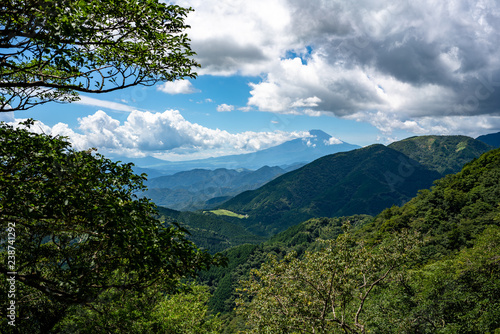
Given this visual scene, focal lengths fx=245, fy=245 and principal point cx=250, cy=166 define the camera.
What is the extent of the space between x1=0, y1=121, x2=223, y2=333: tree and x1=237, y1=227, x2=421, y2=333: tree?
6.90 m

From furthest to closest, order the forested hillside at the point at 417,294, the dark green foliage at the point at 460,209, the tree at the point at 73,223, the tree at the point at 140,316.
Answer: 1. the dark green foliage at the point at 460,209
2. the forested hillside at the point at 417,294
3. the tree at the point at 140,316
4. the tree at the point at 73,223

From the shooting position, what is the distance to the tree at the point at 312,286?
37.7 ft

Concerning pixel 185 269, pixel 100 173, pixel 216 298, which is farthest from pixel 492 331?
pixel 216 298

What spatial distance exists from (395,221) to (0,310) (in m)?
100

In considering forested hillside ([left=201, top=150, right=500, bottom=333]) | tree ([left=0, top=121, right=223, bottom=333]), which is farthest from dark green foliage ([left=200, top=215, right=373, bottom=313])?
tree ([left=0, top=121, right=223, bottom=333])

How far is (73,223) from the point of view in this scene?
605cm

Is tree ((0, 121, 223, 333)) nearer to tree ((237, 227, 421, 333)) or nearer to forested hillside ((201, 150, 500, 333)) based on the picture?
tree ((237, 227, 421, 333))

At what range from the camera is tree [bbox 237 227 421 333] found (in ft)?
37.7

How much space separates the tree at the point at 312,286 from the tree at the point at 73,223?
6897 mm

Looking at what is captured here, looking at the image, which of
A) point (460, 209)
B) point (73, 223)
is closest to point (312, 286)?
point (73, 223)

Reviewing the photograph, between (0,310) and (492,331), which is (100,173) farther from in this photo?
(492,331)

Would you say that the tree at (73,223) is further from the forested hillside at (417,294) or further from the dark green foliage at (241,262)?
the dark green foliage at (241,262)

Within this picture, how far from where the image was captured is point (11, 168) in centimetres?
574

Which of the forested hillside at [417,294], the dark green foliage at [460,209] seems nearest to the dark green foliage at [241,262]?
the dark green foliage at [460,209]
